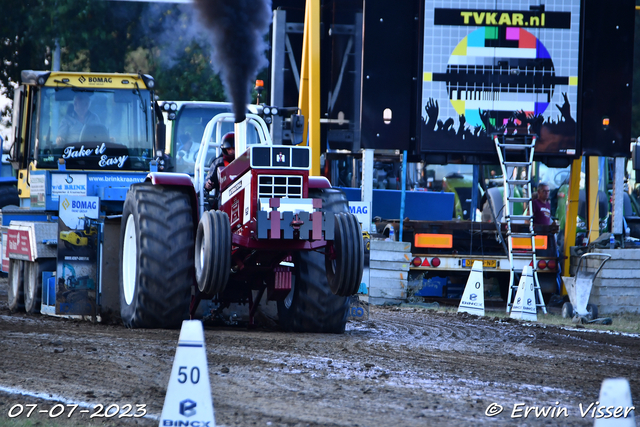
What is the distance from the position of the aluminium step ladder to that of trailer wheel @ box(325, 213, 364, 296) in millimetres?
5278

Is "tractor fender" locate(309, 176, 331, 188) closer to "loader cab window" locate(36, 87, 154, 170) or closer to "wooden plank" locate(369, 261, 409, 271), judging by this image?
"loader cab window" locate(36, 87, 154, 170)

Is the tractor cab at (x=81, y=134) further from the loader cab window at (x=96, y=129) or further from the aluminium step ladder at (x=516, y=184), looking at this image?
the aluminium step ladder at (x=516, y=184)

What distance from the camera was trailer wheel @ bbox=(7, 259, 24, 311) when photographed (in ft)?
39.7

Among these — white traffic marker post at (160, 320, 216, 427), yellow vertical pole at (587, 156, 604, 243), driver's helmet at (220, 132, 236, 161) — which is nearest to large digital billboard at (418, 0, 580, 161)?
yellow vertical pole at (587, 156, 604, 243)

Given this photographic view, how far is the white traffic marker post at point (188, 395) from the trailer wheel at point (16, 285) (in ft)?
27.2

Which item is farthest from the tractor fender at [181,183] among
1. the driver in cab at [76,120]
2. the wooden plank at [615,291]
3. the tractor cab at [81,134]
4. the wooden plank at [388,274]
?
the wooden plank at [615,291]

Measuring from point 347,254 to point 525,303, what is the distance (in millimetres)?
4755

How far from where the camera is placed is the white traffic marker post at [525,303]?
12.0 m

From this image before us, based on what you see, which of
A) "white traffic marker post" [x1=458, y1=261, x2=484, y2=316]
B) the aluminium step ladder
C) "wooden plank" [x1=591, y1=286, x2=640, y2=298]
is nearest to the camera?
"white traffic marker post" [x1=458, y1=261, x2=484, y2=316]

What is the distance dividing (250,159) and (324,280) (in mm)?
1669

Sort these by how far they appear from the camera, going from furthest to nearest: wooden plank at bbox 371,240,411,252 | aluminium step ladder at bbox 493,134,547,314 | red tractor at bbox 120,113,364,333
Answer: wooden plank at bbox 371,240,411,252 → aluminium step ladder at bbox 493,134,547,314 → red tractor at bbox 120,113,364,333

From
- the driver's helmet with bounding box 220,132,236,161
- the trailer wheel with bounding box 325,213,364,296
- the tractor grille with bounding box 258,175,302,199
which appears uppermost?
the driver's helmet with bounding box 220,132,236,161

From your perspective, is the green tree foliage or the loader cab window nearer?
the loader cab window

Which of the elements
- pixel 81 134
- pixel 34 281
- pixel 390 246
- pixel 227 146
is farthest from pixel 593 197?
pixel 34 281
